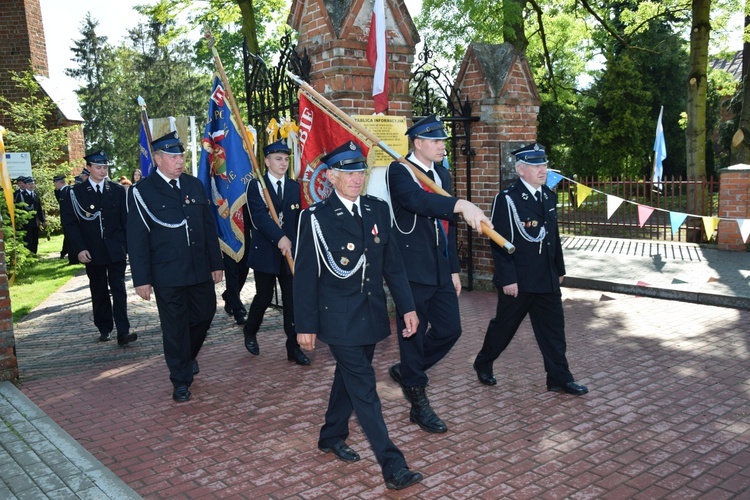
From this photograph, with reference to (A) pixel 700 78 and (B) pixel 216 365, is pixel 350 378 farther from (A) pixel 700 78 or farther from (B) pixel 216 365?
(A) pixel 700 78

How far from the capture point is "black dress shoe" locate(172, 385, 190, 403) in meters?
5.64

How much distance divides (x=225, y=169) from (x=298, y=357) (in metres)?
2.30

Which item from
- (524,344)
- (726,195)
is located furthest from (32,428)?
(726,195)

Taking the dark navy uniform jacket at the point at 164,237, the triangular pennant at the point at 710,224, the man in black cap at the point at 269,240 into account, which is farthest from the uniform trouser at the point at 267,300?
the triangular pennant at the point at 710,224

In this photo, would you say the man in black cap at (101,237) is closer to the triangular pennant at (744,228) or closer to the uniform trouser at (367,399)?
the uniform trouser at (367,399)

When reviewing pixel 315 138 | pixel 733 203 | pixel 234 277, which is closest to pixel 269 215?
pixel 315 138

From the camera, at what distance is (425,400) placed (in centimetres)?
486

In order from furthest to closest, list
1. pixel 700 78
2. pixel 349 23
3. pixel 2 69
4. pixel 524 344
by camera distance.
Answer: pixel 2 69 < pixel 700 78 < pixel 349 23 < pixel 524 344

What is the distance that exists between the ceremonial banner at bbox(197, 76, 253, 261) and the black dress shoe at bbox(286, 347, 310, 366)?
4.84 feet

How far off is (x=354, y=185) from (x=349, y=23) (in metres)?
4.43

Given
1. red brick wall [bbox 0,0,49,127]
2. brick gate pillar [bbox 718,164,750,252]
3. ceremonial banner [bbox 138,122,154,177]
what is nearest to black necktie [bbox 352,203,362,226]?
ceremonial banner [bbox 138,122,154,177]

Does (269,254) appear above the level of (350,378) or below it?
above

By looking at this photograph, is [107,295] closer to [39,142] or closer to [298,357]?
[298,357]

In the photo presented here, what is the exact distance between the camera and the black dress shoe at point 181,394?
5.64 metres
